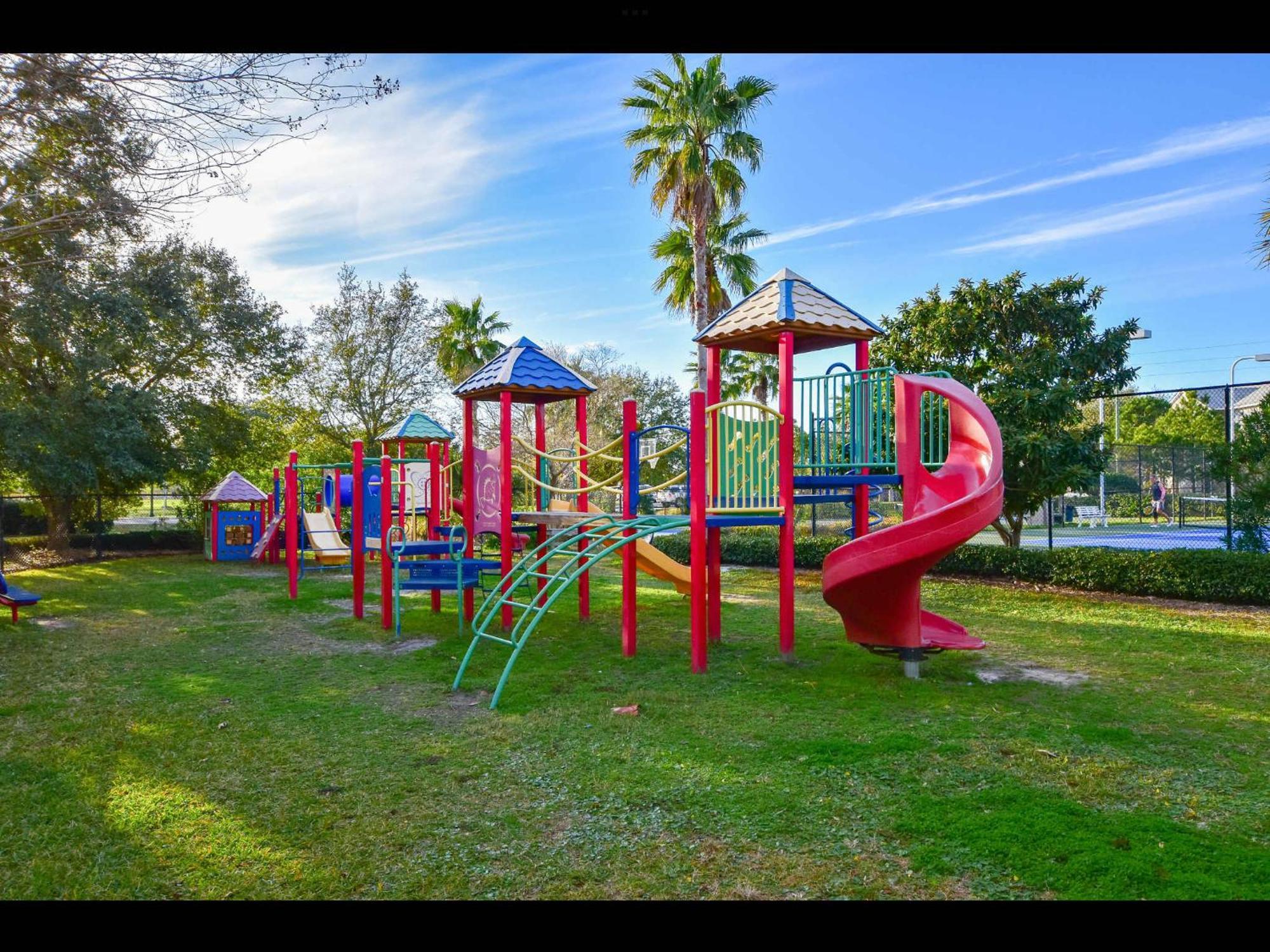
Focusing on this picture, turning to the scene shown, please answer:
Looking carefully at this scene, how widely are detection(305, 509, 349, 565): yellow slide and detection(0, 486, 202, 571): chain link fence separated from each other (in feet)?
17.3

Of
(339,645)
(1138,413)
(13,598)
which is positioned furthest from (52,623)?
(1138,413)

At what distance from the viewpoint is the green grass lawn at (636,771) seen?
303 centimetres

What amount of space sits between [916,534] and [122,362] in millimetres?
17153

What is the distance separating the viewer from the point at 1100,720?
16.8ft

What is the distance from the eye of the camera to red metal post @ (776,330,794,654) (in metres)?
7.03

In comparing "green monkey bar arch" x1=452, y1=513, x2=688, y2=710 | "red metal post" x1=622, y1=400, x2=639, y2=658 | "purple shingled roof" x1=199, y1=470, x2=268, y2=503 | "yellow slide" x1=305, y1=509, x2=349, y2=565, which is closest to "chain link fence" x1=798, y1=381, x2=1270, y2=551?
"red metal post" x1=622, y1=400, x2=639, y2=658

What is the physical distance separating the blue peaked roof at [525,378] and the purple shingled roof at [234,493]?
10.8m

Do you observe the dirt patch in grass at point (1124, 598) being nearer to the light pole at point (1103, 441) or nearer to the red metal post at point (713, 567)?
the light pole at point (1103, 441)

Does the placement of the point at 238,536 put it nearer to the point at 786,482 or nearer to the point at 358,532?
the point at 358,532

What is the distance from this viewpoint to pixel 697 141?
17.1m

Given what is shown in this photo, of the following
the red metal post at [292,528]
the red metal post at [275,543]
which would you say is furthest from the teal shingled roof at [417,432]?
the red metal post at [275,543]

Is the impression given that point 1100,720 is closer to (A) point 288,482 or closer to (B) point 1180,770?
(B) point 1180,770
